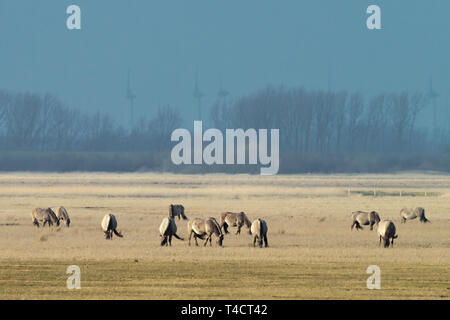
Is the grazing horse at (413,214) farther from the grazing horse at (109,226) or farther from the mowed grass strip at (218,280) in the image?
the mowed grass strip at (218,280)

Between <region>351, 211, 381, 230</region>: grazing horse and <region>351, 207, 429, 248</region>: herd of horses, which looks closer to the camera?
<region>351, 207, 429, 248</region>: herd of horses

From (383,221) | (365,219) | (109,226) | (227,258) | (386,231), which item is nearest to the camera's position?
(227,258)

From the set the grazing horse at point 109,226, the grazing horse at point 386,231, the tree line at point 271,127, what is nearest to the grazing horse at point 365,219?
the grazing horse at point 386,231

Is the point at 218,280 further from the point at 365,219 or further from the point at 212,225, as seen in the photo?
the point at 365,219

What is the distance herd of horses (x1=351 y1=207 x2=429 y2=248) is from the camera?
33531 millimetres

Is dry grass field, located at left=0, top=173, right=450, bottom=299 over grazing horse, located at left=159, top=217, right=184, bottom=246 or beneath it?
beneath

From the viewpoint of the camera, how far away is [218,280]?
2564 centimetres

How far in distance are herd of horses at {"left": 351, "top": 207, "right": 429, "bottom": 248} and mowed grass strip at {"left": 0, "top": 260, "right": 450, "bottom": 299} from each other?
4222 millimetres

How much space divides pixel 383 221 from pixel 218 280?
935cm

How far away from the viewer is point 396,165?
133000 millimetres

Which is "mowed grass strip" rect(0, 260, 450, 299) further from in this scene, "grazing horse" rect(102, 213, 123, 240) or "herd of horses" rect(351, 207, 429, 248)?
"grazing horse" rect(102, 213, 123, 240)

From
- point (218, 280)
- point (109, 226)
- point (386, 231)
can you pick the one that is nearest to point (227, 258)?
point (218, 280)

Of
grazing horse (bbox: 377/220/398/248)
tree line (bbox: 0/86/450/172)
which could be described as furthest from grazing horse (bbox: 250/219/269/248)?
tree line (bbox: 0/86/450/172)
